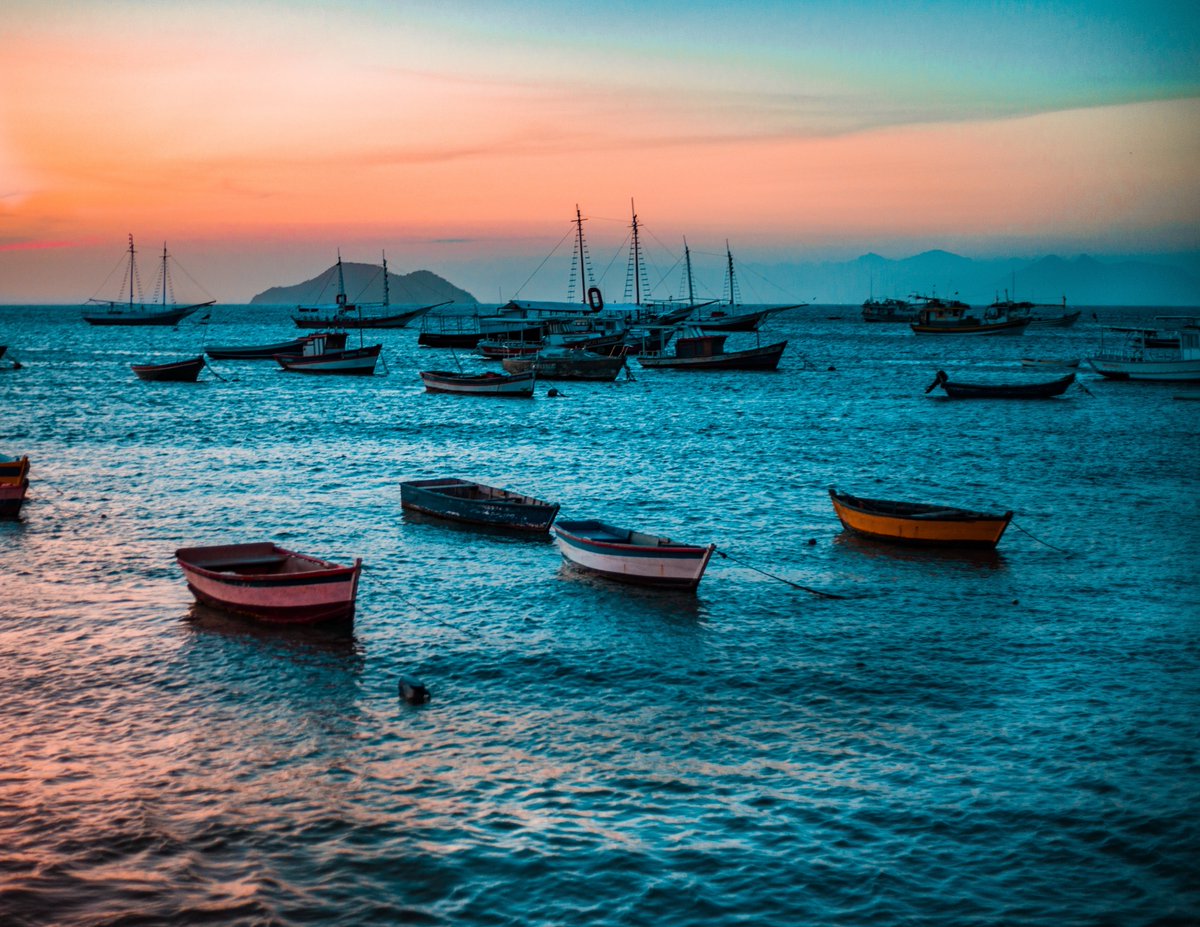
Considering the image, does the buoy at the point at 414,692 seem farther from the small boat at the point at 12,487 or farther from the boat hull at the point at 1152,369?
the boat hull at the point at 1152,369

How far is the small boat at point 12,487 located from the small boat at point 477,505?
10.6 m

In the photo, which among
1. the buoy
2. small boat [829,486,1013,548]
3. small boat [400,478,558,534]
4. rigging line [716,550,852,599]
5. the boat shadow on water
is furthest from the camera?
small boat [400,478,558,534]

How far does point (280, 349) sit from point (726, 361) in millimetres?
42960

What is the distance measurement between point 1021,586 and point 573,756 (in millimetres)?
13790

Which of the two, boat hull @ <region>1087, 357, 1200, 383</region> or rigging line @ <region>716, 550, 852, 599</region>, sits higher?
boat hull @ <region>1087, 357, 1200, 383</region>

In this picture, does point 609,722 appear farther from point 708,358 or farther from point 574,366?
point 708,358

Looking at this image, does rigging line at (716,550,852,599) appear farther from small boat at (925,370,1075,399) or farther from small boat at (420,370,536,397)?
small boat at (925,370,1075,399)

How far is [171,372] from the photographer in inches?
3278

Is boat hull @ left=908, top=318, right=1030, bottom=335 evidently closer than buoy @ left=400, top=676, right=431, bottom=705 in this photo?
No

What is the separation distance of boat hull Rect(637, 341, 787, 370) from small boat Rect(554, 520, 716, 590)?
71566 millimetres

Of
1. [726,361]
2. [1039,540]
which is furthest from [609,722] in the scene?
[726,361]

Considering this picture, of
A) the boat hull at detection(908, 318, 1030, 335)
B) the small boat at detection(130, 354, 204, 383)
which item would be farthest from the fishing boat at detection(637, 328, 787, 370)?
the boat hull at detection(908, 318, 1030, 335)

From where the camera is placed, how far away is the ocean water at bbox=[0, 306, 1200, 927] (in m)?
12.0

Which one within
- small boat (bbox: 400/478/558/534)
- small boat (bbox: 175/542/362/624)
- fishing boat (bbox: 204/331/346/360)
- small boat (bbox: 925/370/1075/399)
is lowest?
small boat (bbox: 175/542/362/624)
